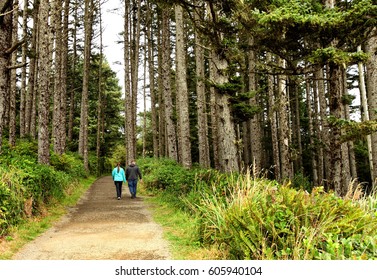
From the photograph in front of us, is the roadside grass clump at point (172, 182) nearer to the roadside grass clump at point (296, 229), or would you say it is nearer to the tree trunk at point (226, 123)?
the tree trunk at point (226, 123)

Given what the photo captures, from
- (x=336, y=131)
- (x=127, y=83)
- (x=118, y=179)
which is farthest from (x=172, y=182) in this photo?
(x=127, y=83)

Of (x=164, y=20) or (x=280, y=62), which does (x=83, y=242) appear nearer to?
(x=280, y=62)

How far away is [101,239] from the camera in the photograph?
6.08 m

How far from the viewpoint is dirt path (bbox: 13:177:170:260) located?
16.8 feet

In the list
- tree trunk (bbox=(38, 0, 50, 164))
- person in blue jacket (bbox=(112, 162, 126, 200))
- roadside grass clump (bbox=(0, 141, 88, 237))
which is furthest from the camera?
person in blue jacket (bbox=(112, 162, 126, 200))

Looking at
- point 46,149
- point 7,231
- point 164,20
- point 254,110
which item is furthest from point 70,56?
point 7,231

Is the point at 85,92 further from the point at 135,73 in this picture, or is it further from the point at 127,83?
the point at 135,73

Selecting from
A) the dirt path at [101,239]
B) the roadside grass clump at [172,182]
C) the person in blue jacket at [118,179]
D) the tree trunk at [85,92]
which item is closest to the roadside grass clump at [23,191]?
the dirt path at [101,239]

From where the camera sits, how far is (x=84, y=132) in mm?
23375

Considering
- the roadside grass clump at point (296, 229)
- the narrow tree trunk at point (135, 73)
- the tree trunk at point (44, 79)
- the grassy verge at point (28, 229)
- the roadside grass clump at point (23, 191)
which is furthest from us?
the narrow tree trunk at point (135, 73)

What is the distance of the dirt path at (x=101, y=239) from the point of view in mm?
5125

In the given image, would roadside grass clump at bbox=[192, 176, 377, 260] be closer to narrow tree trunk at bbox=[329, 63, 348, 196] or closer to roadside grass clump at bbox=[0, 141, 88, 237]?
narrow tree trunk at bbox=[329, 63, 348, 196]

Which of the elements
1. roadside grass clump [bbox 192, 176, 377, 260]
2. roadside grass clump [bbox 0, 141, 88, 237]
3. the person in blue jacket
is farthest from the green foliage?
the person in blue jacket

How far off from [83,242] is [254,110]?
27.5 ft
